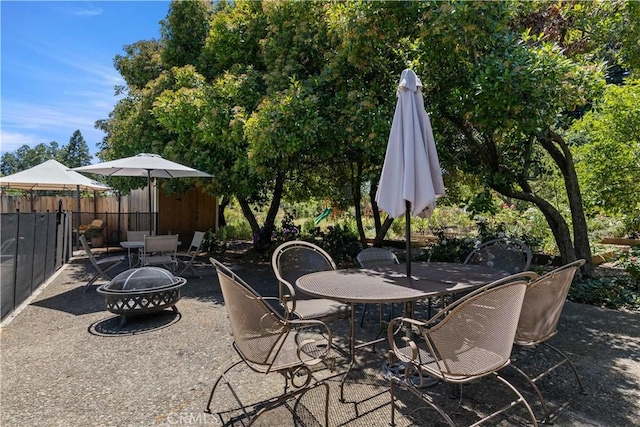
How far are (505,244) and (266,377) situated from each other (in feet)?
9.52

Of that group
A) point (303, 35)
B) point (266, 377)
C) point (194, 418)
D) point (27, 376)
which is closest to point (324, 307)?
point (266, 377)

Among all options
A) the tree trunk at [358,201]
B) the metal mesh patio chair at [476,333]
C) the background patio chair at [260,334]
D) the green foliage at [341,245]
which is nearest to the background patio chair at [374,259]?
the background patio chair at [260,334]

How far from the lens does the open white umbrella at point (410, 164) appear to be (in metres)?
2.82

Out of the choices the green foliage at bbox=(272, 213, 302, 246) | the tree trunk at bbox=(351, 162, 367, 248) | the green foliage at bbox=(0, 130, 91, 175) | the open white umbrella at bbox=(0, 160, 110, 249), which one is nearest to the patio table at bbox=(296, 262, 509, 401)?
the tree trunk at bbox=(351, 162, 367, 248)

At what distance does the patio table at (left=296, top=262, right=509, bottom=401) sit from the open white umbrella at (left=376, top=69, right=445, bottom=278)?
0.28 meters

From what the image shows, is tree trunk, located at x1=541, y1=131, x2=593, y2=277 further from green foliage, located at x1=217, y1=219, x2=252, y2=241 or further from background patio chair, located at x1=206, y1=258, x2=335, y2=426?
green foliage, located at x1=217, y1=219, x2=252, y2=241

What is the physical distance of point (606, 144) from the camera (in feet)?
18.3

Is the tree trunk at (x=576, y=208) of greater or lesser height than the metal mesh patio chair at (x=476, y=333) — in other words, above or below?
above

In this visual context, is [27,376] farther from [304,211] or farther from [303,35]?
[304,211]

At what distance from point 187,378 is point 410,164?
8.06 feet

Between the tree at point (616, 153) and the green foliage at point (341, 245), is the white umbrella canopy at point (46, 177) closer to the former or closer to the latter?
the green foliage at point (341, 245)

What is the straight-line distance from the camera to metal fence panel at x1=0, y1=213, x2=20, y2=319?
4.01 m

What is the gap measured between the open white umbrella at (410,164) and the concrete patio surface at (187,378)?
3.86 feet

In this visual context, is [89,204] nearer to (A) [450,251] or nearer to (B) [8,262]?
(B) [8,262]
